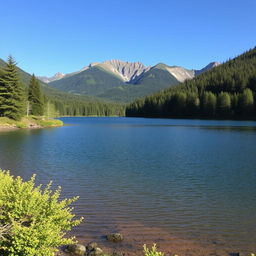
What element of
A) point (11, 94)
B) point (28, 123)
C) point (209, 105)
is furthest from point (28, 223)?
point (209, 105)

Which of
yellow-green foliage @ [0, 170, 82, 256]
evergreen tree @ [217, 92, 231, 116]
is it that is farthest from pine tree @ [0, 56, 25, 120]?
evergreen tree @ [217, 92, 231, 116]

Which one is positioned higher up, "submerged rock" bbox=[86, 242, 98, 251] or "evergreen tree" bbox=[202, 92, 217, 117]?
"evergreen tree" bbox=[202, 92, 217, 117]

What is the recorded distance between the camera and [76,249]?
13.0m

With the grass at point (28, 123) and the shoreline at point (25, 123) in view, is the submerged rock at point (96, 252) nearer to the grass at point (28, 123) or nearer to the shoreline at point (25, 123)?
the shoreline at point (25, 123)

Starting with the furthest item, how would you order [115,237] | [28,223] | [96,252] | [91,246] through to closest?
1. [115,237]
2. [91,246]
3. [96,252]
4. [28,223]

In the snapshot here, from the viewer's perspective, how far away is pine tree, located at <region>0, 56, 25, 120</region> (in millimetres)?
92875

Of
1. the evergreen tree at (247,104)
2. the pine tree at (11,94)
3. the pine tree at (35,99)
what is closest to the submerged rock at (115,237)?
the pine tree at (11,94)

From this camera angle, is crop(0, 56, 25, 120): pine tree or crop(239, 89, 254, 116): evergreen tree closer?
crop(0, 56, 25, 120): pine tree

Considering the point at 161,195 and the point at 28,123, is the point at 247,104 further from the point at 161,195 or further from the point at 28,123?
the point at 161,195

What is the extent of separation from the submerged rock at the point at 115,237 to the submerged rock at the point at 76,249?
70.9 inches

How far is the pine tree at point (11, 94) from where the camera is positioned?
9288 cm

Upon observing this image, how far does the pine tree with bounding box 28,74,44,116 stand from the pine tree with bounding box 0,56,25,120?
18218 mm

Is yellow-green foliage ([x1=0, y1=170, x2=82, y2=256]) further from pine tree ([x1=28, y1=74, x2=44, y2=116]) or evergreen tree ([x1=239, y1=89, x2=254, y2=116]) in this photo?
evergreen tree ([x1=239, y1=89, x2=254, y2=116])

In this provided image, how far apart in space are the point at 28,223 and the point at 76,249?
9.86 feet
